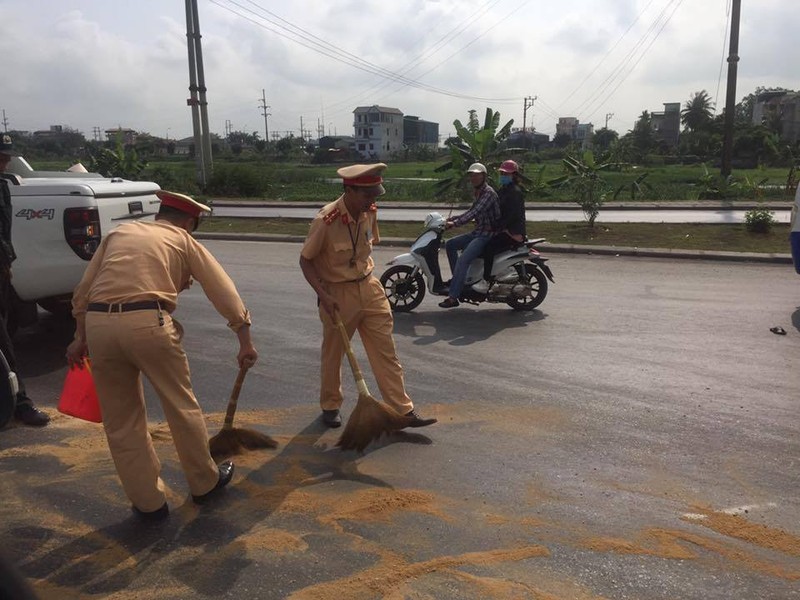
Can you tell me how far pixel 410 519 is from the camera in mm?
3699

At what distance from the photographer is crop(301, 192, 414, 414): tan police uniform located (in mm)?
4801

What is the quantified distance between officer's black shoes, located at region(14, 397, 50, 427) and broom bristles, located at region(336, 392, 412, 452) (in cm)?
216

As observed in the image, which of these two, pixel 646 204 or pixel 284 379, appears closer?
pixel 284 379

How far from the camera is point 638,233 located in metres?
15.2

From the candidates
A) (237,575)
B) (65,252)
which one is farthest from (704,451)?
(65,252)

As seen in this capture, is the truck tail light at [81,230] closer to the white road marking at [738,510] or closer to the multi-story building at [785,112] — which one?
the white road marking at [738,510]

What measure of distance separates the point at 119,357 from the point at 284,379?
2.68 meters

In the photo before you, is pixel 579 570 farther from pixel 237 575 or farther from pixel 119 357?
pixel 119 357

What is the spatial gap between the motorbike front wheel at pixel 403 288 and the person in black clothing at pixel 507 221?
27.0 inches

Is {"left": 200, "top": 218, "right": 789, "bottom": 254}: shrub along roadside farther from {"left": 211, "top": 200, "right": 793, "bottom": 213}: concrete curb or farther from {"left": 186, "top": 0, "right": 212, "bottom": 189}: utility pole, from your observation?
{"left": 186, "top": 0, "right": 212, "bottom": 189}: utility pole

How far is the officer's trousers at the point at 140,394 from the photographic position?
342 centimetres

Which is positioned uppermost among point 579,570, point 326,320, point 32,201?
point 32,201

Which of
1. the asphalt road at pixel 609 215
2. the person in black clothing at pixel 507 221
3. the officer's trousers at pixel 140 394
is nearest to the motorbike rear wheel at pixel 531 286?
the person in black clothing at pixel 507 221

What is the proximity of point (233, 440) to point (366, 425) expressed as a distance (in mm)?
843
